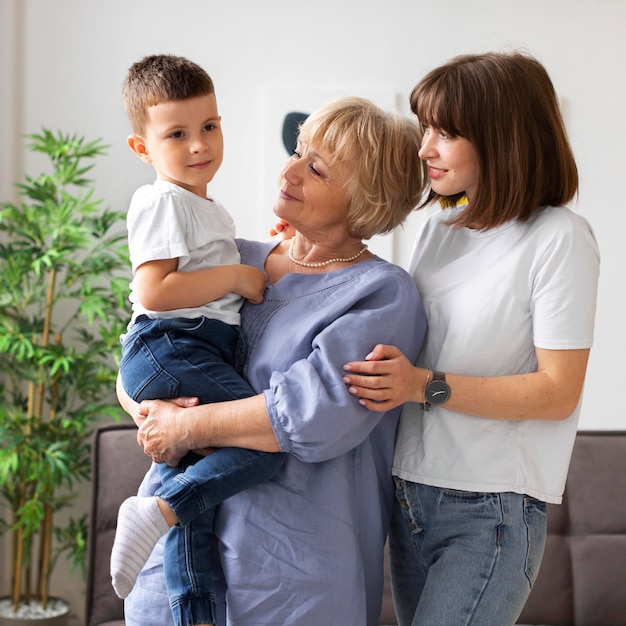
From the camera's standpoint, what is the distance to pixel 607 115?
383cm

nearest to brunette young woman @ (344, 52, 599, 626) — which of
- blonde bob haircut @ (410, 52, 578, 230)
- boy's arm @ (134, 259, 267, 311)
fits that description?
blonde bob haircut @ (410, 52, 578, 230)

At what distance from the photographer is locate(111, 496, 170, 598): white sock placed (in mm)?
1452

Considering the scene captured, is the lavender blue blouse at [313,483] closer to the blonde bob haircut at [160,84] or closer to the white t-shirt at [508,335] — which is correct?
the white t-shirt at [508,335]

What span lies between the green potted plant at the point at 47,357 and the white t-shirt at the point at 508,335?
196 cm

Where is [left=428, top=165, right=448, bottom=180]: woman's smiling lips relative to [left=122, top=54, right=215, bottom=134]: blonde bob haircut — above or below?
below

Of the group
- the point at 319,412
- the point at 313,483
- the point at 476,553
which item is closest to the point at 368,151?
the point at 319,412

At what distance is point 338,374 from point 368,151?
17.7 inches

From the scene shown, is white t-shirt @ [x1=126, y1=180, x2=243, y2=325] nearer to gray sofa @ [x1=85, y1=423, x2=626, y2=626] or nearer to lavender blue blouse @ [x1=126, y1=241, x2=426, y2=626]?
lavender blue blouse @ [x1=126, y1=241, x2=426, y2=626]

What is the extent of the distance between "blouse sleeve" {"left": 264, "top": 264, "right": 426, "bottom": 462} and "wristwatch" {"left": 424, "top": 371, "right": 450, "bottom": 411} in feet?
0.32

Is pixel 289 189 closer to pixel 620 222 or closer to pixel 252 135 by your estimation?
pixel 252 135

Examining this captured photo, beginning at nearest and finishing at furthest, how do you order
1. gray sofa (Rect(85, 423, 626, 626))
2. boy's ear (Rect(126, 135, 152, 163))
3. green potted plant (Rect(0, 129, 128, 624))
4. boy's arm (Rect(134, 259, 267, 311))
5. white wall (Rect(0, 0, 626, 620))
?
1. boy's arm (Rect(134, 259, 267, 311))
2. boy's ear (Rect(126, 135, 152, 163))
3. gray sofa (Rect(85, 423, 626, 626))
4. green potted plant (Rect(0, 129, 128, 624))
5. white wall (Rect(0, 0, 626, 620))

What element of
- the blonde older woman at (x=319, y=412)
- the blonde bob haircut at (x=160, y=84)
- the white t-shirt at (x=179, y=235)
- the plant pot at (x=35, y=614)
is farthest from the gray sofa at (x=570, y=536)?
the blonde bob haircut at (x=160, y=84)

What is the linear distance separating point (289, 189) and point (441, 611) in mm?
818

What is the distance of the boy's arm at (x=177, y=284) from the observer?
5.16 ft
